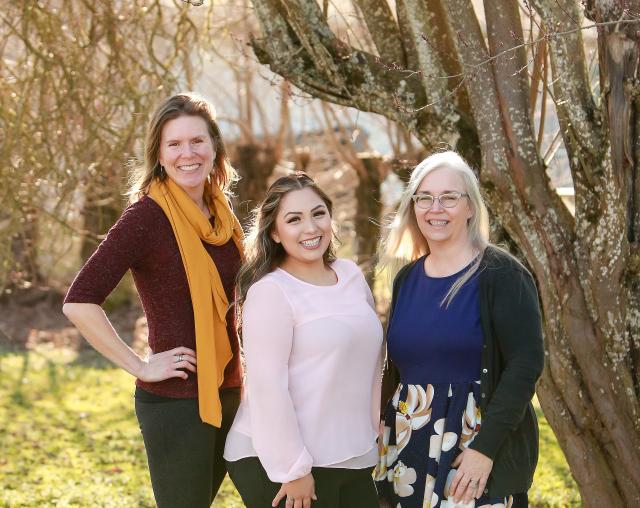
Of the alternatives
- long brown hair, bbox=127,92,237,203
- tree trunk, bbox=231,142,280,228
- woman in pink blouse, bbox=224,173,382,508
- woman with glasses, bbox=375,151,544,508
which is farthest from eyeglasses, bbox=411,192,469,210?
tree trunk, bbox=231,142,280,228

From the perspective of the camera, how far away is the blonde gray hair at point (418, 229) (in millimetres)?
3189

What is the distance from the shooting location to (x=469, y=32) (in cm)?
436

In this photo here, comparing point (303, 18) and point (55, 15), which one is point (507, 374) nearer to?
point (303, 18)

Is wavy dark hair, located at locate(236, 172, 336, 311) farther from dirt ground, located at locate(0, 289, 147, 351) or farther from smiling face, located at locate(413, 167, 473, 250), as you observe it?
dirt ground, located at locate(0, 289, 147, 351)

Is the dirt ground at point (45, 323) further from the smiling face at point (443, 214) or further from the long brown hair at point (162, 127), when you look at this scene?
the smiling face at point (443, 214)

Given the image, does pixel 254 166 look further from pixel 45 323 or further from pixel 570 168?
pixel 570 168

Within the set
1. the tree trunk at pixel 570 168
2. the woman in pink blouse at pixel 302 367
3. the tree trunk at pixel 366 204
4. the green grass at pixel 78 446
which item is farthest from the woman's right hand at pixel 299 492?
the tree trunk at pixel 366 204

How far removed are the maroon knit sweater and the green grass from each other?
10.4ft

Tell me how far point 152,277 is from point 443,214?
1.01 m

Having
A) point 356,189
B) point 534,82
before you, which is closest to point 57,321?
point 356,189

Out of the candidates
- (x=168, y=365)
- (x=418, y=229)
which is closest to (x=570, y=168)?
(x=418, y=229)

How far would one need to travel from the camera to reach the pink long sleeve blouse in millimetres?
2918

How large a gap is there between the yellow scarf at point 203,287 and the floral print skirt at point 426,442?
1.95 feet

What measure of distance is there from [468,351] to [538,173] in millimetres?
1520
